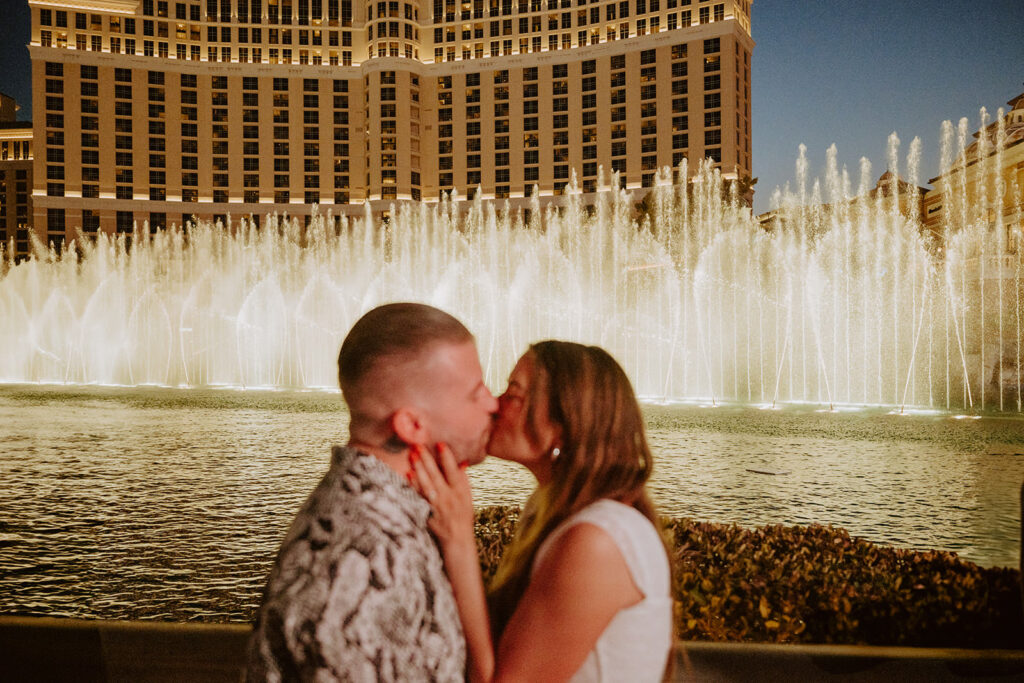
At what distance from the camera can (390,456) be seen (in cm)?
151

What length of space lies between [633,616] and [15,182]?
116 metres

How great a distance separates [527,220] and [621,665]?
80.3 meters

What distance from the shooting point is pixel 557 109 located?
82.3m

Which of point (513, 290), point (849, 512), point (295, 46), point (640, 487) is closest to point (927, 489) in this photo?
point (849, 512)

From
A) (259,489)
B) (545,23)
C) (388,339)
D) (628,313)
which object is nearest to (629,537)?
(388,339)

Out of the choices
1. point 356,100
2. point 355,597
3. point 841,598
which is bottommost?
point 841,598

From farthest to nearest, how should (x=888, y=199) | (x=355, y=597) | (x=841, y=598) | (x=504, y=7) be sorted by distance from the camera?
1. (x=504, y=7)
2. (x=888, y=199)
3. (x=841, y=598)
4. (x=355, y=597)

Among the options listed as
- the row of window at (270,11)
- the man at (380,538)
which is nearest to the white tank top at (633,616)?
the man at (380,538)

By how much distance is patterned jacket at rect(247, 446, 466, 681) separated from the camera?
1301 millimetres

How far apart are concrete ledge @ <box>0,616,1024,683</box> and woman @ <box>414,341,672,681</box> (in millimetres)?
2017

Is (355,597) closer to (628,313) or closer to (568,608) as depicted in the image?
(568,608)

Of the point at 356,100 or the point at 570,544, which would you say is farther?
the point at 356,100

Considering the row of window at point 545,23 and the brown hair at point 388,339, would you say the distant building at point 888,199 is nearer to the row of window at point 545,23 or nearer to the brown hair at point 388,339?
the row of window at point 545,23

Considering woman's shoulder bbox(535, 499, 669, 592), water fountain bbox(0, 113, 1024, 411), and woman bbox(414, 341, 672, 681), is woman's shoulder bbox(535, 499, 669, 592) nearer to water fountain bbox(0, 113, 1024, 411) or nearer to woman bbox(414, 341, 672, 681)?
woman bbox(414, 341, 672, 681)
